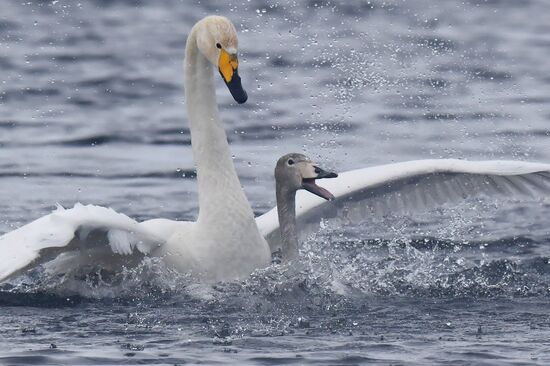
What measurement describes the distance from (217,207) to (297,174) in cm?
66

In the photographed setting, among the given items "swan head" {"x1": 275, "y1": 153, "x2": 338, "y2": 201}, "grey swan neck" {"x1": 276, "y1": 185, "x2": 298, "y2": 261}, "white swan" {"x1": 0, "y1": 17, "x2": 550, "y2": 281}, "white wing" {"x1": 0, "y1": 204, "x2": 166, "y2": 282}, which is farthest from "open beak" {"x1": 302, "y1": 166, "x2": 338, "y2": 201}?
"white wing" {"x1": 0, "y1": 204, "x2": 166, "y2": 282}

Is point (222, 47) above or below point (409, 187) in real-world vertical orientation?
above

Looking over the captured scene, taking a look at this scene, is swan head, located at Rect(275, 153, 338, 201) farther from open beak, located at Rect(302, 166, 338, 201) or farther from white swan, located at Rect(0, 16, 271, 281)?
white swan, located at Rect(0, 16, 271, 281)

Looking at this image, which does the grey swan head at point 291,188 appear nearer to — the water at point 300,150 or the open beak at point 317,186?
the open beak at point 317,186

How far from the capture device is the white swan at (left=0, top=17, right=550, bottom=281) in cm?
936

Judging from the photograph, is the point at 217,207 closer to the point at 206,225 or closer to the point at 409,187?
the point at 206,225

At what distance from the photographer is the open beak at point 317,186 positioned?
10375mm

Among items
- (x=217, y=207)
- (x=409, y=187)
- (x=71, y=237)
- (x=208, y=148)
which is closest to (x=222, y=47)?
(x=208, y=148)

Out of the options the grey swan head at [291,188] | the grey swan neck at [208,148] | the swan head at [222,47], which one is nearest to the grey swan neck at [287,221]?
the grey swan head at [291,188]

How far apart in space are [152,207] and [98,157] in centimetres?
198

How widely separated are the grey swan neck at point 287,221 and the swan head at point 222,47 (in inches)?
31.5

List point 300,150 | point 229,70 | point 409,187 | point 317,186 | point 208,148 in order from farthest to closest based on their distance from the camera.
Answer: point 300,150
point 409,187
point 317,186
point 208,148
point 229,70

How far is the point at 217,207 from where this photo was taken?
10.2 m

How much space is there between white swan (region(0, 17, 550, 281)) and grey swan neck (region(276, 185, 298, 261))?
24 mm
